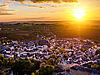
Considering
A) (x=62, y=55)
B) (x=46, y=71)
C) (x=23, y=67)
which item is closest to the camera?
(x=46, y=71)

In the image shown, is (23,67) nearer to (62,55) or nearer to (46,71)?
(46,71)

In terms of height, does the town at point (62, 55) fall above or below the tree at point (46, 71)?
below

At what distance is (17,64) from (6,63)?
82cm

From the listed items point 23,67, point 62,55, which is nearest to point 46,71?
point 23,67

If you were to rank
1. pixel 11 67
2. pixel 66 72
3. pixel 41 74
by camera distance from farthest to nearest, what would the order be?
pixel 11 67 → pixel 66 72 → pixel 41 74

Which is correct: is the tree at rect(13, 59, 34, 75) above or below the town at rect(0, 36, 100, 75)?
above

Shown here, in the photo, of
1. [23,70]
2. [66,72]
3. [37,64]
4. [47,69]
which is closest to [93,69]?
[66,72]

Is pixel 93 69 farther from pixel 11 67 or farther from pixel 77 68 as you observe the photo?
pixel 11 67

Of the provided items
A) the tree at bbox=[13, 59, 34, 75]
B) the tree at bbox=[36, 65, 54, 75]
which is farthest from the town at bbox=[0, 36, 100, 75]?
the tree at bbox=[13, 59, 34, 75]

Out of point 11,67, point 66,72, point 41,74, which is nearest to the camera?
point 41,74

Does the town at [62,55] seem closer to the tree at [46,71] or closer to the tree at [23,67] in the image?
the tree at [46,71]

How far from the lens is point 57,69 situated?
689 cm

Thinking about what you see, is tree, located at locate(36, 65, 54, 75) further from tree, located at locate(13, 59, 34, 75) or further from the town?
the town

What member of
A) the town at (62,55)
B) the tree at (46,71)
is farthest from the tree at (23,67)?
the town at (62,55)
